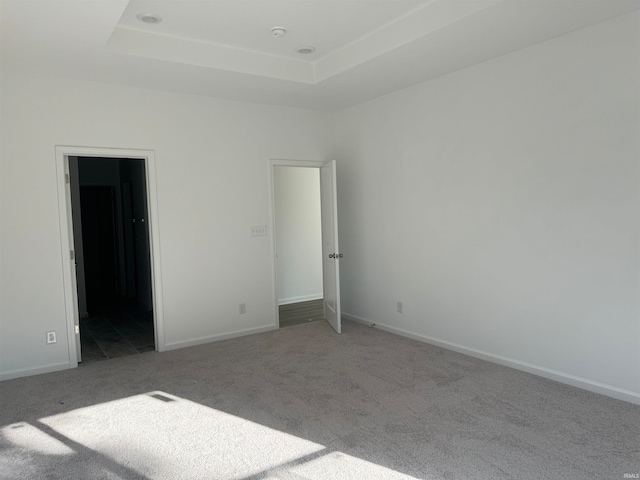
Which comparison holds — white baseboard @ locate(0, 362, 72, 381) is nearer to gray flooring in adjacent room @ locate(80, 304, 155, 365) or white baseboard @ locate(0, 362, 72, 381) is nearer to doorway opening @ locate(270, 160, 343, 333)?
gray flooring in adjacent room @ locate(80, 304, 155, 365)

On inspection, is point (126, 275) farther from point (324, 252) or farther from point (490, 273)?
point (490, 273)

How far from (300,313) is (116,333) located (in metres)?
2.33

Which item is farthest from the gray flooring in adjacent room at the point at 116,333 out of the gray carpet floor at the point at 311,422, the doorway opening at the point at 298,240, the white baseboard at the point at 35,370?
the doorway opening at the point at 298,240

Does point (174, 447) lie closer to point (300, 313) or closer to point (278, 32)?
point (278, 32)

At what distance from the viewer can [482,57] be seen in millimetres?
3904

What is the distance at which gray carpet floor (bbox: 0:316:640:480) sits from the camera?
8.26 feet

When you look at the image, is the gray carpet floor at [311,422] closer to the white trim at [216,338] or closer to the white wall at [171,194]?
the white trim at [216,338]

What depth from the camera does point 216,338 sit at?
16.6 ft

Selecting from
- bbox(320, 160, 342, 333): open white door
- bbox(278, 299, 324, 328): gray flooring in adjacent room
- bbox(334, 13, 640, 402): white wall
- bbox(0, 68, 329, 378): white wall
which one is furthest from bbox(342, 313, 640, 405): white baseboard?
bbox(0, 68, 329, 378): white wall

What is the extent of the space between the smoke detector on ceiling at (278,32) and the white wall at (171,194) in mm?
1415

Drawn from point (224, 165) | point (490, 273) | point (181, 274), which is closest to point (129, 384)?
point (181, 274)

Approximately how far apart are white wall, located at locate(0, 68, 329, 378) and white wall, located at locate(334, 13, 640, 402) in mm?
1320

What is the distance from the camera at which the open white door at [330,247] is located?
17.0ft

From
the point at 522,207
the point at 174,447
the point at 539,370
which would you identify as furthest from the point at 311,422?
the point at 522,207
